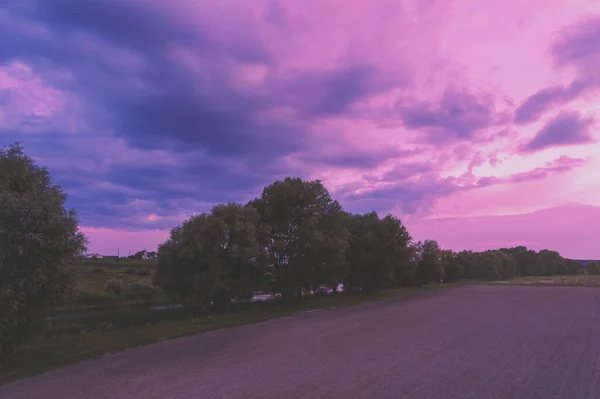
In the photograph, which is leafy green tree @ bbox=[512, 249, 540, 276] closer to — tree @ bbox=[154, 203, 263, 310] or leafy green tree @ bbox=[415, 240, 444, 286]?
leafy green tree @ bbox=[415, 240, 444, 286]

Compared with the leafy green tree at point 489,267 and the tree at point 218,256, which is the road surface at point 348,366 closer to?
the tree at point 218,256

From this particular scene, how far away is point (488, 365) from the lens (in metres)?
10.4

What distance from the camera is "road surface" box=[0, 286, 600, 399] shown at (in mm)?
8328

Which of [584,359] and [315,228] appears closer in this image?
[584,359]

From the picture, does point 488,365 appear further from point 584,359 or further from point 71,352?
point 71,352

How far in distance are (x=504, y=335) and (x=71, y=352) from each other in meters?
14.2

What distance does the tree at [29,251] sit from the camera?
10461 mm

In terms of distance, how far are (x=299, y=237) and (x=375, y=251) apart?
15874 millimetres

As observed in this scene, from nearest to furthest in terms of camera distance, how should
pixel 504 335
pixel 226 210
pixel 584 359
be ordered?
pixel 584 359 < pixel 504 335 < pixel 226 210

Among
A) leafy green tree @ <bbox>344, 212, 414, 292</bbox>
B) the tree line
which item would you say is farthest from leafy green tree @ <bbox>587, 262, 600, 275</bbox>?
leafy green tree @ <bbox>344, 212, 414, 292</bbox>

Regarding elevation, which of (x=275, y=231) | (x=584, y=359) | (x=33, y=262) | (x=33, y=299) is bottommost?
(x=584, y=359)

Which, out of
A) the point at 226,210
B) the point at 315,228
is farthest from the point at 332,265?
the point at 226,210

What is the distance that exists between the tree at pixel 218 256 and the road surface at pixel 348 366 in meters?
7.10

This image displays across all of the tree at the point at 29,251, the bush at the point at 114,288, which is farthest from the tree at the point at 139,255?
the tree at the point at 29,251
